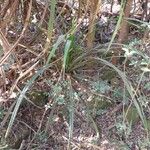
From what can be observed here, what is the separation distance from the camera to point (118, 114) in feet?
5.40

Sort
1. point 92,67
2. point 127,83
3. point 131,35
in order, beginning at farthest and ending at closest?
1. point 131,35
2. point 92,67
3. point 127,83

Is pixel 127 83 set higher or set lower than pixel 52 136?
higher

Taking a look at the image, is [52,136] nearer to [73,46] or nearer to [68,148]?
[68,148]

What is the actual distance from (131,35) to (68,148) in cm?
67

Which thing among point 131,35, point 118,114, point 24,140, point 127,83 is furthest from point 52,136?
point 131,35

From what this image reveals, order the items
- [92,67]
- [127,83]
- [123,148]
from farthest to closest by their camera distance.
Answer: [92,67], [123,148], [127,83]

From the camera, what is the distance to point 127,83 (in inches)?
57.2

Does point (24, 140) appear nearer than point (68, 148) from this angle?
No

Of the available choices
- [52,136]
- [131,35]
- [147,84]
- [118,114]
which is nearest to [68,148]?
[52,136]

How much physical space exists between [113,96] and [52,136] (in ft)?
1.03

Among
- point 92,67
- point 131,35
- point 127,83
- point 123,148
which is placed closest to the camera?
point 127,83

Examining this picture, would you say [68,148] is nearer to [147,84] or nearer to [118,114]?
[118,114]

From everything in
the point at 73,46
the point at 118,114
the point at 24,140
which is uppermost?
the point at 73,46

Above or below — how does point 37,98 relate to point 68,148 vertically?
above
